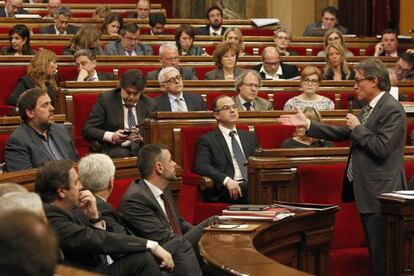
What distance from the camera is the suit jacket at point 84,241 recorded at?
4.00 metres

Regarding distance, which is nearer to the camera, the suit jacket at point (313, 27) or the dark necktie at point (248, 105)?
the dark necktie at point (248, 105)

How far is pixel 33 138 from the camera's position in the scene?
5469 millimetres

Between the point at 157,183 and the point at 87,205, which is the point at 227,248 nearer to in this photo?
the point at 87,205

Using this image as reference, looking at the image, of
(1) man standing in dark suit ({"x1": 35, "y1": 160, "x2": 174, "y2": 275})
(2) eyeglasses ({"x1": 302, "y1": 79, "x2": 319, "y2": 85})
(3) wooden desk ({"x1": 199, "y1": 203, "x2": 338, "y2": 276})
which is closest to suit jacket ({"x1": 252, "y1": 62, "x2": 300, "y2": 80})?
(2) eyeglasses ({"x1": 302, "y1": 79, "x2": 319, "y2": 85})

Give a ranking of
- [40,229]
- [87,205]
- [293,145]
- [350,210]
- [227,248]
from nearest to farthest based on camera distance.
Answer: [40,229], [227,248], [87,205], [350,210], [293,145]

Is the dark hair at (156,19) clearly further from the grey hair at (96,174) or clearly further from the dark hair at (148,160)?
the grey hair at (96,174)

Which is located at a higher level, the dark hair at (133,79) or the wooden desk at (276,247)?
the dark hair at (133,79)

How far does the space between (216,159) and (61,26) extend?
4309mm

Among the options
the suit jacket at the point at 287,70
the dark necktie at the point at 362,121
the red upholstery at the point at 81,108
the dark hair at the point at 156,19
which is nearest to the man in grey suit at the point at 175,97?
the red upholstery at the point at 81,108

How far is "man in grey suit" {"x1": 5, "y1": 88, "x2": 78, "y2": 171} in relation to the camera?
5387 millimetres

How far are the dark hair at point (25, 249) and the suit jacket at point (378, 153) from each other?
3533 mm

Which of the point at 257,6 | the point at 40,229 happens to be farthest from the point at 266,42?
the point at 40,229

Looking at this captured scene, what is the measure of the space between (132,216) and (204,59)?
14.9ft

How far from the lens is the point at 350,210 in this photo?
5691 millimetres
